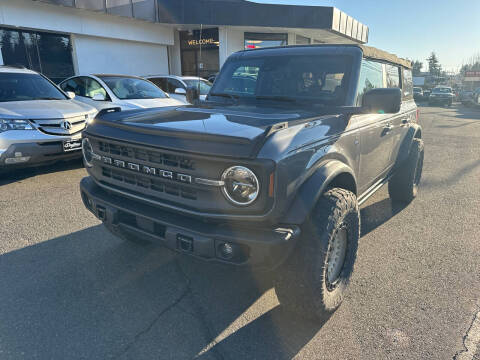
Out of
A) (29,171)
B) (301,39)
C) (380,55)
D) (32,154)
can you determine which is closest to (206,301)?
(380,55)

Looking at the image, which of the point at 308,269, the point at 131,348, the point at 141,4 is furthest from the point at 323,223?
the point at 141,4

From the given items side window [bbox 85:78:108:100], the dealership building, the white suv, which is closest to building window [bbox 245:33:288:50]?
the dealership building

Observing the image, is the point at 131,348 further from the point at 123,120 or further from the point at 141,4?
the point at 141,4

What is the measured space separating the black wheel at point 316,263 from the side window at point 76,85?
24.1 feet

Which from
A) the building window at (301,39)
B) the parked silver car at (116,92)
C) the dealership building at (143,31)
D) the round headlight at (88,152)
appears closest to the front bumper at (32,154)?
the parked silver car at (116,92)

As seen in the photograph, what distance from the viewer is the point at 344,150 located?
275 cm

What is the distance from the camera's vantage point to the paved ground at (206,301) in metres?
2.29

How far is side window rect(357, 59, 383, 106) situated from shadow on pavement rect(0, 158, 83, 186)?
523 centimetres

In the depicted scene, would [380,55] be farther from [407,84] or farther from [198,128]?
[198,128]

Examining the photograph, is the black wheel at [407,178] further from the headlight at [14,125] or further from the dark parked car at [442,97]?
the dark parked car at [442,97]

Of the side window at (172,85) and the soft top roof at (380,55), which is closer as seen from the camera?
the soft top roof at (380,55)

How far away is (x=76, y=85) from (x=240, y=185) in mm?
7689

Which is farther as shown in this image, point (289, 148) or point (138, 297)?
point (138, 297)

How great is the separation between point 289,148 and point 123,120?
134cm
